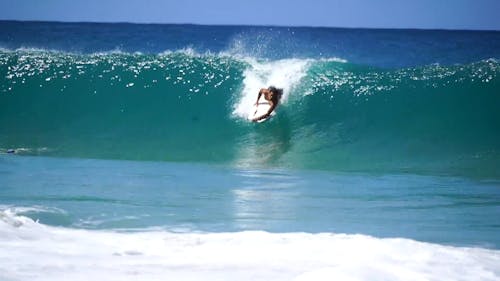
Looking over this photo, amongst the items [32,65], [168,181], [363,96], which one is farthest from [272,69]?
[168,181]

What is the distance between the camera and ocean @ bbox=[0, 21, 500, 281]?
11.7ft

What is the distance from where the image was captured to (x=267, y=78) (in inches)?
417

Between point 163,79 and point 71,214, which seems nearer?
point 71,214

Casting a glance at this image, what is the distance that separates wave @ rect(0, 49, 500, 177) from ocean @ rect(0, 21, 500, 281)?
0.03 m

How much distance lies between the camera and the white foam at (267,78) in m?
10.1

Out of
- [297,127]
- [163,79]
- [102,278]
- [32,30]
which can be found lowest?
A: [102,278]

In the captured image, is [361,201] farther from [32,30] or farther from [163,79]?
[32,30]

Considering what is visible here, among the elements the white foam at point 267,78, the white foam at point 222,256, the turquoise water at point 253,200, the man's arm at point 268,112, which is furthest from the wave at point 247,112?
the white foam at point 222,256

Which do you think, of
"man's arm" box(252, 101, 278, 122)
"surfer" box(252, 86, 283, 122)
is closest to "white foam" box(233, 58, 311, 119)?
"surfer" box(252, 86, 283, 122)

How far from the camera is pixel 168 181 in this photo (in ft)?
20.4

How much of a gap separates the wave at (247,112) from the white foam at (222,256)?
11.7 ft

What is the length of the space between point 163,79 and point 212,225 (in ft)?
22.3

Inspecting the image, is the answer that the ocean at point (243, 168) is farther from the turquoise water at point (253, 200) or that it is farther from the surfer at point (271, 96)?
the surfer at point (271, 96)

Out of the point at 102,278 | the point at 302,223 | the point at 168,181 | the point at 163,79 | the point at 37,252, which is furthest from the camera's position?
the point at 163,79
